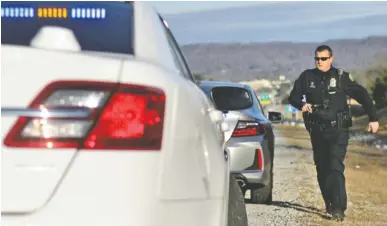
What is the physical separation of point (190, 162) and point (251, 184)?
7.17m

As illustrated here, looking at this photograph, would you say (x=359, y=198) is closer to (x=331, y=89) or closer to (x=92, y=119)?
(x=331, y=89)

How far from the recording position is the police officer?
34.1ft

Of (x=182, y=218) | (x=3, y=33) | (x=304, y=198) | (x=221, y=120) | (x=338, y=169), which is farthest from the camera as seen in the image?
(x=304, y=198)

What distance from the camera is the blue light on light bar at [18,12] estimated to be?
16.3 ft

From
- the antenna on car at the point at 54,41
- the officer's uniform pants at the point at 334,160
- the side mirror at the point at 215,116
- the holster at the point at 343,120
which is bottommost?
the officer's uniform pants at the point at 334,160

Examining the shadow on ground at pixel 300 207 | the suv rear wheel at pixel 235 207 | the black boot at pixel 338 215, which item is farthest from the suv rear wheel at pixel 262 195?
the suv rear wheel at pixel 235 207

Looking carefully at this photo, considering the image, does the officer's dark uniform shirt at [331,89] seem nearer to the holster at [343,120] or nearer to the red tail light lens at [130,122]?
the holster at [343,120]

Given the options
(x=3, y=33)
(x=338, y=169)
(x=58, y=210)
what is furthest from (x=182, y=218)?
(x=338, y=169)

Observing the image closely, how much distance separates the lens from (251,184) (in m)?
10.9

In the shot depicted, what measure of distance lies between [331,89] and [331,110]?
0.72ft

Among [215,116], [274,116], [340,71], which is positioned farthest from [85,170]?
[274,116]

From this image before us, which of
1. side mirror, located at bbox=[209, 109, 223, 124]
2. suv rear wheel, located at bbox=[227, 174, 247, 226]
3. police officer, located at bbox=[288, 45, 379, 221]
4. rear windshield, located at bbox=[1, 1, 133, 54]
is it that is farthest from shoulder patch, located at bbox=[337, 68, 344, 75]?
rear windshield, located at bbox=[1, 1, 133, 54]

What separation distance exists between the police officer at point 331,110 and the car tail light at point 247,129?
2.35 feet

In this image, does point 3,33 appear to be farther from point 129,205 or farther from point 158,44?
point 129,205
